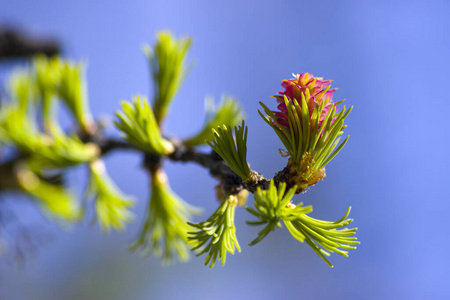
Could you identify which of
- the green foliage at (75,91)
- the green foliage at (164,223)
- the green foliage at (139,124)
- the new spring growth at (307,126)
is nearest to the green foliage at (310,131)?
the new spring growth at (307,126)

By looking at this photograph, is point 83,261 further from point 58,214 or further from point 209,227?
point 209,227

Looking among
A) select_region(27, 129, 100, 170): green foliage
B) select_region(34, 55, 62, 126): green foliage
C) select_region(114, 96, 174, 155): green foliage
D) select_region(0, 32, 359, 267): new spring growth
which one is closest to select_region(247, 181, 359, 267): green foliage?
select_region(0, 32, 359, 267): new spring growth

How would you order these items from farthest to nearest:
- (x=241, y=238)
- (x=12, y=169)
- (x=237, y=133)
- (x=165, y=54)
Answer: (x=241, y=238)
(x=12, y=169)
(x=165, y=54)
(x=237, y=133)

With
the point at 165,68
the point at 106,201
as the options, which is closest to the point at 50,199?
the point at 106,201

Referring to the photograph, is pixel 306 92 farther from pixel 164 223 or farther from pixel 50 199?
pixel 50 199

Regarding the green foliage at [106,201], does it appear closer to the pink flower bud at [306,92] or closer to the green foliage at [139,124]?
the green foliage at [139,124]

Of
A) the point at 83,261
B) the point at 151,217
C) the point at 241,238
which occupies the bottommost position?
the point at 83,261

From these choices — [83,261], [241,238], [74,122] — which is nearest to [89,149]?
[74,122]
